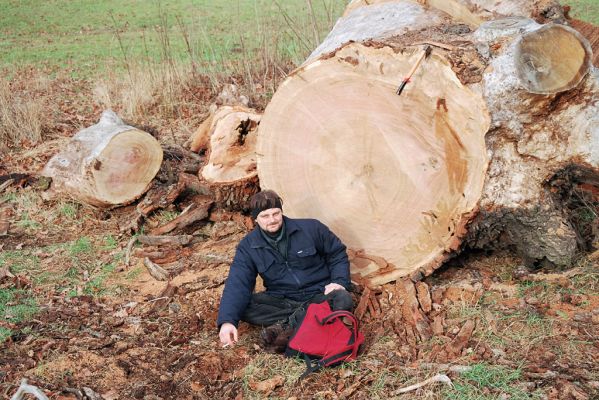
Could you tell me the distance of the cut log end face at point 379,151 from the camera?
3461 mm

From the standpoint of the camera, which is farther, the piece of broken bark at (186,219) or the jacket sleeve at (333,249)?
the piece of broken bark at (186,219)

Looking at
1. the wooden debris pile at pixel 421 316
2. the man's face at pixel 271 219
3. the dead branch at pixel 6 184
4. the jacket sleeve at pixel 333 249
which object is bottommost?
the dead branch at pixel 6 184

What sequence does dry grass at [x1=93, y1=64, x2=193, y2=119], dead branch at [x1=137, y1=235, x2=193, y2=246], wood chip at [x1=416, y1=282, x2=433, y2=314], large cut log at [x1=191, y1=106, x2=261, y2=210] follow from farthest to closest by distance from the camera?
dry grass at [x1=93, y1=64, x2=193, y2=119], dead branch at [x1=137, y1=235, x2=193, y2=246], large cut log at [x1=191, y1=106, x2=261, y2=210], wood chip at [x1=416, y1=282, x2=433, y2=314]

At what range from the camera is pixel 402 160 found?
3.68 metres

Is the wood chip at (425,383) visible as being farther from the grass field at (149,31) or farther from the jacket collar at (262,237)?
the grass field at (149,31)

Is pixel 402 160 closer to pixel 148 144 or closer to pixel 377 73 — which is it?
pixel 377 73

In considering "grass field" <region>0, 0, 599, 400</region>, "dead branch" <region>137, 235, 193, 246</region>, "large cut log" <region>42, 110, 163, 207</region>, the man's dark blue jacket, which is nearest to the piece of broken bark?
"dead branch" <region>137, 235, 193, 246</region>

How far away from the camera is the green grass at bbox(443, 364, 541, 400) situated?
107 inches

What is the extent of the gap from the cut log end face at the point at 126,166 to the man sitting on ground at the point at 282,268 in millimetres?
1943

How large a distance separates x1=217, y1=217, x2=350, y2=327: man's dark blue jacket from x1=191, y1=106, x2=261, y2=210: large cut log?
1.08 meters

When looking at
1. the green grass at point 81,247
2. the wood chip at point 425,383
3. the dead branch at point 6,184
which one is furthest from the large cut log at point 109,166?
the wood chip at point 425,383

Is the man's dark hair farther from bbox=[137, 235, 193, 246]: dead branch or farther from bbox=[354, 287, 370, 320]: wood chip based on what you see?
bbox=[137, 235, 193, 246]: dead branch

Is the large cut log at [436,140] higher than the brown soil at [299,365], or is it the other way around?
the large cut log at [436,140]

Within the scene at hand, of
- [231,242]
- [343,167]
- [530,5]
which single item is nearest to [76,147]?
[231,242]
